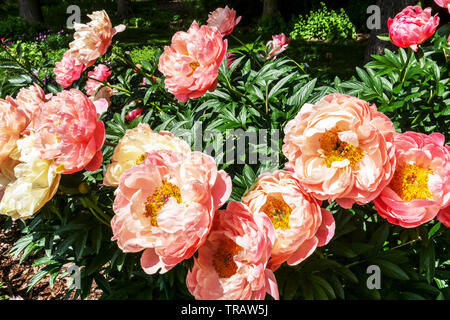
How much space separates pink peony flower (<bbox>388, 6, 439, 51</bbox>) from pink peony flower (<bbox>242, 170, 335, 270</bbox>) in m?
0.79

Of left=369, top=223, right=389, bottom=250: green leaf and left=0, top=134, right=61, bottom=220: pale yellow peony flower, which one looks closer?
left=0, top=134, right=61, bottom=220: pale yellow peony flower

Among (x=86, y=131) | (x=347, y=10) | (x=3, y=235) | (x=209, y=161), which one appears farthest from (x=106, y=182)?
(x=347, y=10)

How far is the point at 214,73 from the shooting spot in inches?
44.8

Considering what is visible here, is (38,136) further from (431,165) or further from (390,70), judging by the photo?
(390,70)

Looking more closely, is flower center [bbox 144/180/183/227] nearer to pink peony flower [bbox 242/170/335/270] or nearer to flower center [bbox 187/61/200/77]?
pink peony flower [bbox 242/170/335/270]

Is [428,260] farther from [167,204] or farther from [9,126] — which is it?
[9,126]

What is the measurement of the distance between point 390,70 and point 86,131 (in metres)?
1.17

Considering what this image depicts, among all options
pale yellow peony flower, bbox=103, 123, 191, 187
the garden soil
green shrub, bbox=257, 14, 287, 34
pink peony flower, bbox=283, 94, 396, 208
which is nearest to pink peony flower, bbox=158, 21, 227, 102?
pale yellow peony flower, bbox=103, 123, 191, 187

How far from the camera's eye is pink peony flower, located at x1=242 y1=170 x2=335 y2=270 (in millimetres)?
834

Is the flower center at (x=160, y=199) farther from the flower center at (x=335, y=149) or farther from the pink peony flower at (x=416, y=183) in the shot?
the pink peony flower at (x=416, y=183)

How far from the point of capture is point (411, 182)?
2.93 feet

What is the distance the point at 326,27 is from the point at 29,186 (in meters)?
8.84

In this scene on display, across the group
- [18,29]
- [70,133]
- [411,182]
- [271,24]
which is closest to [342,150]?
[411,182]

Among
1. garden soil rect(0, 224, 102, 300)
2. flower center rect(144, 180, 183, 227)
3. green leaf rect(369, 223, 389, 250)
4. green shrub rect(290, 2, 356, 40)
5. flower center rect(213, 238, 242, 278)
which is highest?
flower center rect(144, 180, 183, 227)
